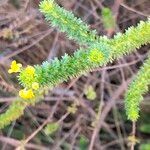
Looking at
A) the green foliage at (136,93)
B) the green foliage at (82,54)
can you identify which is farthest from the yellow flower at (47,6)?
the green foliage at (136,93)

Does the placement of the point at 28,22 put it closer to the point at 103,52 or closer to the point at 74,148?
the point at 74,148

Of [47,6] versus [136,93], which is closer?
[47,6]

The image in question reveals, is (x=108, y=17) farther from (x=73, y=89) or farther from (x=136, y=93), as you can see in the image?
(x=73, y=89)

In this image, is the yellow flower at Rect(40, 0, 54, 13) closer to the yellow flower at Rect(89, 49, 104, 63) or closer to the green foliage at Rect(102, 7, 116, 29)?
the yellow flower at Rect(89, 49, 104, 63)

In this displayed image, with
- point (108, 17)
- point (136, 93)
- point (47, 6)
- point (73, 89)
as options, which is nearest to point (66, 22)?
point (47, 6)

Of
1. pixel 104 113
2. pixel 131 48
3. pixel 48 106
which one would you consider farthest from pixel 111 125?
pixel 131 48
